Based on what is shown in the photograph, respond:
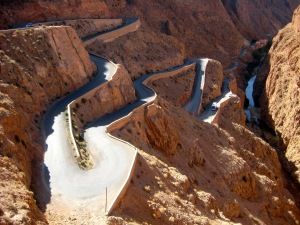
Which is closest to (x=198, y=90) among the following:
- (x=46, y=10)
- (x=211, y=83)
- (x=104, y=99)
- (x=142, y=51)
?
(x=211, y=83)

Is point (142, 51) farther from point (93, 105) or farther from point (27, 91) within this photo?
point (27, 91)

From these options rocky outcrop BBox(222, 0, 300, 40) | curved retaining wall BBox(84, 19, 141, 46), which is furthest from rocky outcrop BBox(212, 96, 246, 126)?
rocky outcrop BBox(222, 0, 300, 40)

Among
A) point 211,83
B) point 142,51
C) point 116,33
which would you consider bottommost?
point 211,83

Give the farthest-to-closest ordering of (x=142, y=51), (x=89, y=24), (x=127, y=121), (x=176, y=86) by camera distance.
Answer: (x=142, y=51), (x=89, y=24), (x=176, y=86), (x=127, y=121)

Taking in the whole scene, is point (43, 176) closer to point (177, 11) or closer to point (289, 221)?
point (289, 221)

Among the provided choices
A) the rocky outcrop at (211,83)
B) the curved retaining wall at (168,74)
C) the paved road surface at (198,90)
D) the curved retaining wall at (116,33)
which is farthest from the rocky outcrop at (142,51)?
the rocky outcrop at (211,83)

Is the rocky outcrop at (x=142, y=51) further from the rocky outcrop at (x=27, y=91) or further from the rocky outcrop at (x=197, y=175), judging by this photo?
the rocky outcrop at (x=197, y=175)
